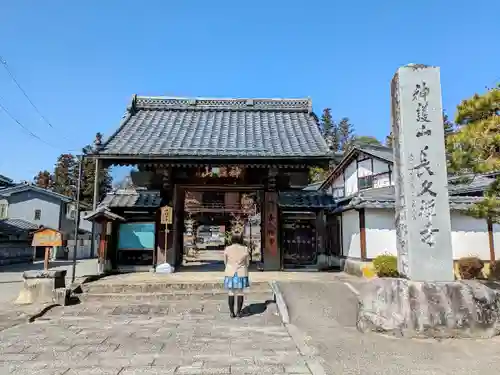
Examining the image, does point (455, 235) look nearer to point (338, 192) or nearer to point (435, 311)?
point (435, 311)

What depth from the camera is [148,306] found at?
8.88 meters

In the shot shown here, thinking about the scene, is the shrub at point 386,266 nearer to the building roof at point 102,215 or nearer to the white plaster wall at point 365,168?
the building roof at point 102,215

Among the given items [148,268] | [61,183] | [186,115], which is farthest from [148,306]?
[61,183]

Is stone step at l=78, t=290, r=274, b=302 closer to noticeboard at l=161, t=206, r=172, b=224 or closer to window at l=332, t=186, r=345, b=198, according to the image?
noticeboard at l=161, t=206, r=172, b=224

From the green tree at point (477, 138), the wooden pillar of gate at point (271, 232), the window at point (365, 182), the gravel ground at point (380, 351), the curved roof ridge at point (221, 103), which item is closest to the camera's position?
the gravel ground at point (380, 351)

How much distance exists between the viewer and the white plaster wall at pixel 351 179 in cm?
2777

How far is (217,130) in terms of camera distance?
14922 mm

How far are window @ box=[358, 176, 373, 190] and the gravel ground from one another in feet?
Result: 60.6

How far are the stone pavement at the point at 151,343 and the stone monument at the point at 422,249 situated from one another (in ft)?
6.48

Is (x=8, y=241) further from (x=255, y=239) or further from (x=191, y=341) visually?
(x=191, y=341)

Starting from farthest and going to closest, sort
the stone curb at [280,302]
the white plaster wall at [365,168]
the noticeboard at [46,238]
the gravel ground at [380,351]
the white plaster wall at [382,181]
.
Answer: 1. the white plaster wall at [365,168]
2. the white plaster wall at [382,181]
3. the noticeboard at [46,238]
4. the stone curb at [280,302]
5. the gravel ground at [380,351]

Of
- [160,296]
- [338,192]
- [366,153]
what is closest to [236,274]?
[160,296]

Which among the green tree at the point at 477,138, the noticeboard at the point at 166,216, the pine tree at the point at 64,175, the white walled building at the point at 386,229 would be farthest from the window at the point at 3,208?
the green tree at the point at 477,138

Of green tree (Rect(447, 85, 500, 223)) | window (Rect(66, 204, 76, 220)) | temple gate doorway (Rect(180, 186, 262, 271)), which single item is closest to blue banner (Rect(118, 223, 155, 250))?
green tree (Rect(447, 85, 500, 223))
